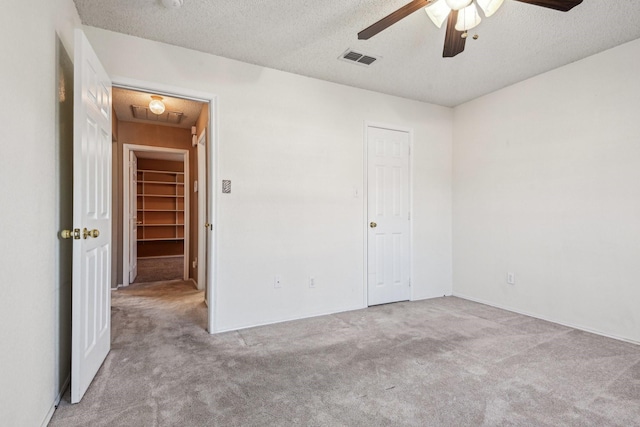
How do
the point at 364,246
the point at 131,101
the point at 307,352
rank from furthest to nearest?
1. the point at 131,101
2. the point at 364,246
3. the point at 307,352

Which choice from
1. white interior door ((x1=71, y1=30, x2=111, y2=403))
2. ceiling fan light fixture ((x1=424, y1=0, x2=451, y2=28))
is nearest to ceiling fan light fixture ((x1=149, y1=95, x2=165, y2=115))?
white interior door ((x1=71, y1=30, x2=111, y2=403))

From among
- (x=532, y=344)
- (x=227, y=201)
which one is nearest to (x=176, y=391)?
(x=227, y=201)

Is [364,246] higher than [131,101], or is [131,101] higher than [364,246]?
[131,101]

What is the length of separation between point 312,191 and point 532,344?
2.37m

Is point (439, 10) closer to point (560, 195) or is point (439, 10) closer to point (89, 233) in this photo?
point (560, 195)

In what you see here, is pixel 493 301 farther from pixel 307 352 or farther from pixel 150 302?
pixel 150 302

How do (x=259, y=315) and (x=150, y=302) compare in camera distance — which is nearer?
(x=259, y=315)

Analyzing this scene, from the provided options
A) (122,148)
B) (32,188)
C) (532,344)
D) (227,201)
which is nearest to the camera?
(32,188)

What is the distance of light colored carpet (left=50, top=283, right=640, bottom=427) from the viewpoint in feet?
5.60

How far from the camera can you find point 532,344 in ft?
8.75

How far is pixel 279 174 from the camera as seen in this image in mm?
3236

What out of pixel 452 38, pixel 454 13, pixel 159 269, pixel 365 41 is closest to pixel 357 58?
pixel 365 41

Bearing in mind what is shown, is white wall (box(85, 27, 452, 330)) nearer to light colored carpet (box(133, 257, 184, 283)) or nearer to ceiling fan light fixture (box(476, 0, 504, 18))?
ceiling fan light fixture (box(476, 0, 504, 18))

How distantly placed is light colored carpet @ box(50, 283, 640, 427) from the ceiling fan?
2.20 m
